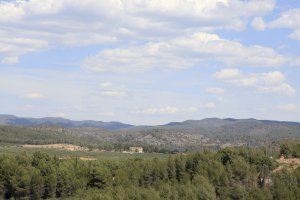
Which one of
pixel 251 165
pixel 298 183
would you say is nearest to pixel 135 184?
pixel 251 165

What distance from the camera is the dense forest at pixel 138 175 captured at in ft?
332

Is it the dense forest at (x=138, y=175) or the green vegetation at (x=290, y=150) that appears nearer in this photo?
the dense forest at (x=138, y=175)

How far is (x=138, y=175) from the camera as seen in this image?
115m

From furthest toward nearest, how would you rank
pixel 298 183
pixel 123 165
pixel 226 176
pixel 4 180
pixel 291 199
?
pixel 123 165, pixel 4 180, pixel 226 176, pixel 298 183, pixel 291 199

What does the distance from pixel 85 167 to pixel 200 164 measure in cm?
2940

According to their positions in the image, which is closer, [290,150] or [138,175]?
[138,175]

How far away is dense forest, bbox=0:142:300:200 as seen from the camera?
10123 cm

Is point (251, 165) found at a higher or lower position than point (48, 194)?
higher

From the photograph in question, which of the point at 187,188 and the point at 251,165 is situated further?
the point at 251,165

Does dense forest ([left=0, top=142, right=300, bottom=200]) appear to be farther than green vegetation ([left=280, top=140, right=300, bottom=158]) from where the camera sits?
No

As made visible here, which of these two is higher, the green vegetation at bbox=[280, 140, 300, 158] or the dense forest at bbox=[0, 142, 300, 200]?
the green vegetation at bbox=[280, 140, 300, 158]

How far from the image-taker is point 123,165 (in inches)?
4815

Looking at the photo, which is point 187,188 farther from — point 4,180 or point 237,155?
point 4,180

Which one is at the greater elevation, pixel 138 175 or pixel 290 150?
pixel 290 150
